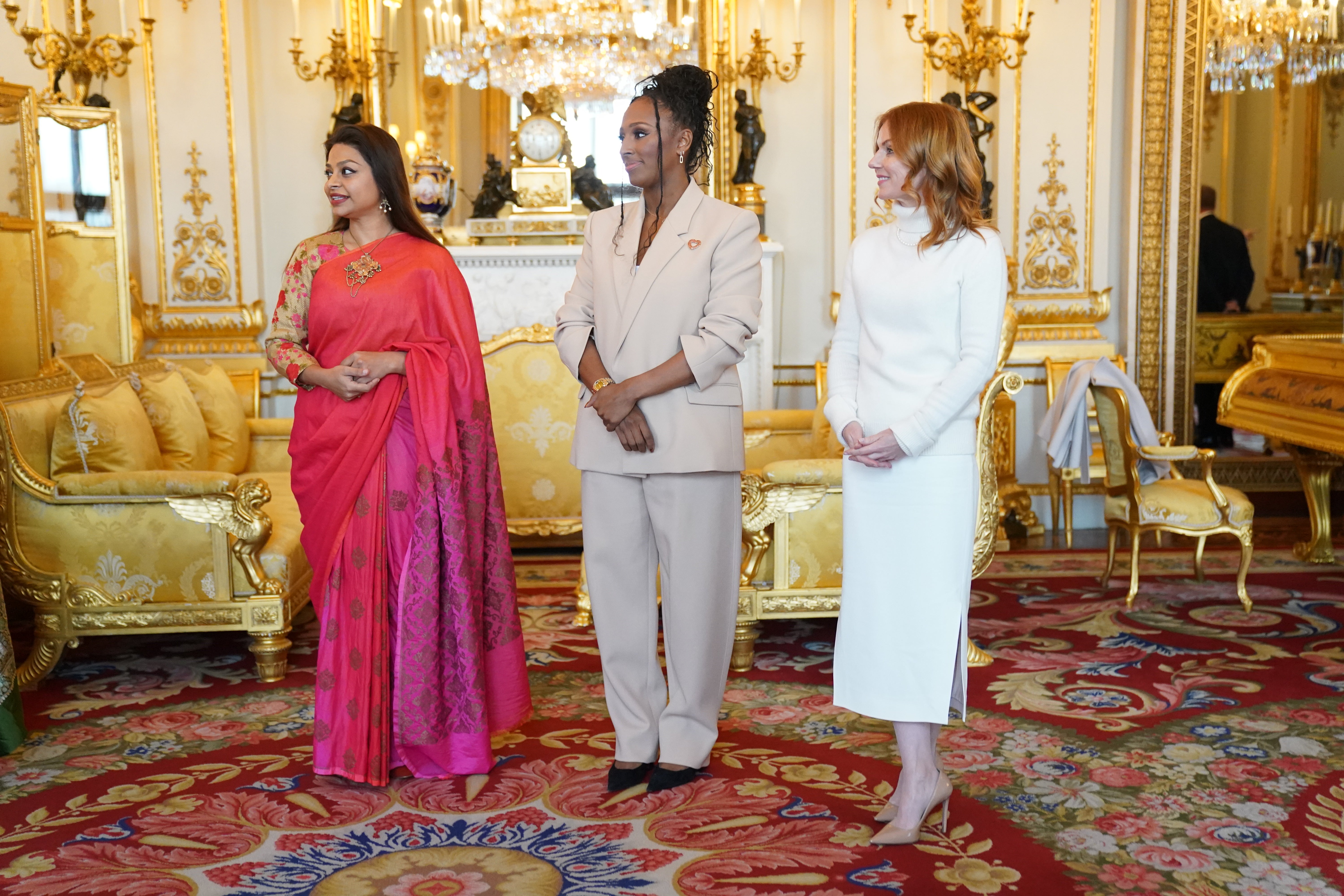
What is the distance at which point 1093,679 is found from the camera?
3.68m

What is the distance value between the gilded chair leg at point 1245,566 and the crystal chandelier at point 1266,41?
10.7 feet

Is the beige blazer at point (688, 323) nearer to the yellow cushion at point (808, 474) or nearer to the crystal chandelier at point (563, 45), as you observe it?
the yellow cushion at point (808, 474)

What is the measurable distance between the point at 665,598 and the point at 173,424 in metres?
2.61

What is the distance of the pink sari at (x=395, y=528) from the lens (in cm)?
279

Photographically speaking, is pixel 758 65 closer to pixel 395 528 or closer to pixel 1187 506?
pixel 1187 506

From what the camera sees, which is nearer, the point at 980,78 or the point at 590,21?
the point at 590,21

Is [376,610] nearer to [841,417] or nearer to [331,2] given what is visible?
[841,417]

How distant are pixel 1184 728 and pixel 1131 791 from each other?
55cm

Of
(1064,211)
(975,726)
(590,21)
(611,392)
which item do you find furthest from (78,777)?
(1064,211)

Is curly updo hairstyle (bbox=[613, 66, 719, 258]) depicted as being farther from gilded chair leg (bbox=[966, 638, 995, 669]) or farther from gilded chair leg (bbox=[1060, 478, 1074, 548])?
gilded chair leg (bbox=[1060, 478, 1074, 548])

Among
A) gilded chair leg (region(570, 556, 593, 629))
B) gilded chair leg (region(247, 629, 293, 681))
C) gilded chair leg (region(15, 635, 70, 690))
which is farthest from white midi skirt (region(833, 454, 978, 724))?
gilded chair leg (region(15, 635, 70, 690))

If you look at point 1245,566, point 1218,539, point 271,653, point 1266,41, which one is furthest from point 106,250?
point 1266,41

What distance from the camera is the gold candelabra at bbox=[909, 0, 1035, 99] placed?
19.2ft

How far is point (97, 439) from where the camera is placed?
3900 millimetres
